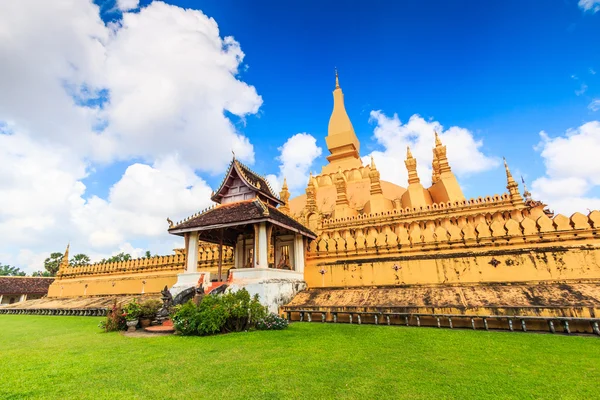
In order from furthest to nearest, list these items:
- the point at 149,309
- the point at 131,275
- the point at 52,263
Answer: the point at 52,263
the point at 131,275
the point at 149,309

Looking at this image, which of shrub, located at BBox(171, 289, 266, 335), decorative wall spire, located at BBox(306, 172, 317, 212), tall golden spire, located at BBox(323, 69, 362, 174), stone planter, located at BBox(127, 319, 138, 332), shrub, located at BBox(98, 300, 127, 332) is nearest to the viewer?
shrub, located at BBox(171, 289, 266, 335)

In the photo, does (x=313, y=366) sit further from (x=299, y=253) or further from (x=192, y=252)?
(x=192, y=252)

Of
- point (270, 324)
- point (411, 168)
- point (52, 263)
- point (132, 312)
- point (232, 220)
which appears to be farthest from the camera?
point (52, 263)

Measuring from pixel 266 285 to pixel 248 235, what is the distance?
15.4 ft

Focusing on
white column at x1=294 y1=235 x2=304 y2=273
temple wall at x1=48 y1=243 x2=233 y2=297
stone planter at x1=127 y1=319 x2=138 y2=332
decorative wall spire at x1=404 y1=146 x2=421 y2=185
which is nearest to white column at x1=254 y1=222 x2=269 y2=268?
white column at x1=294 y1=235 x2=304 y2=273

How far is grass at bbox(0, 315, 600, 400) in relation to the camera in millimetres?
4199

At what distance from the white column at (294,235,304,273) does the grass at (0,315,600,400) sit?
564 centimetres

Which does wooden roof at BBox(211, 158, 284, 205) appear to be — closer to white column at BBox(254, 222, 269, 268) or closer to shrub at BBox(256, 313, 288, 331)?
white column at BBox(254, 222, 269, 268)

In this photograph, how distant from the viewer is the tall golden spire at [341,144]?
112ft

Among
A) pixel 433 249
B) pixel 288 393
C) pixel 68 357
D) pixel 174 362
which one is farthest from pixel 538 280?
pixel 68 357

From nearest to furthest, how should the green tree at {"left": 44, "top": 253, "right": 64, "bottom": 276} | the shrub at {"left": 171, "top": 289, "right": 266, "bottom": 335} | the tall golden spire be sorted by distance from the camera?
the shrub at {"left": 171, "top": 289, "right": 266, "bottom": 335}
the tall golden spire
the green tree at {"left": 44, "top": 253, "right": 64, "bottom": 276}

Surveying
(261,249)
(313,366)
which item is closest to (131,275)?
(261,249)

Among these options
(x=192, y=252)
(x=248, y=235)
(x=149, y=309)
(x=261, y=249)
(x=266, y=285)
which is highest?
(x=248, y=235)

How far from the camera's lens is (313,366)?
17.5 ft
